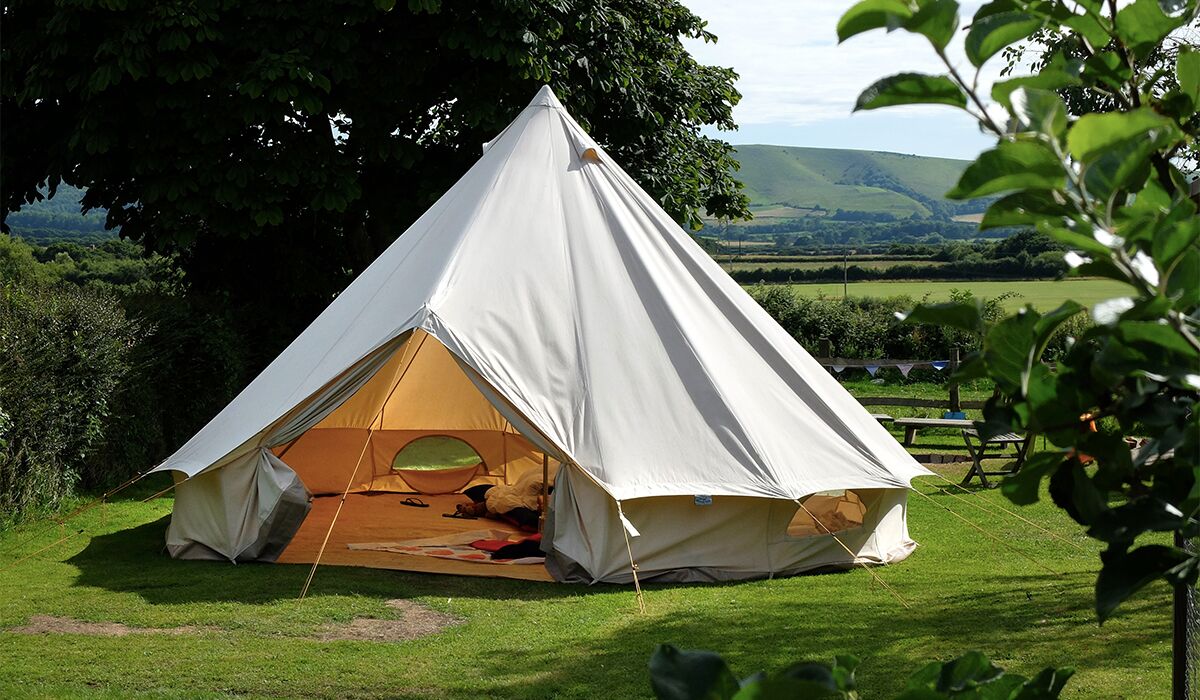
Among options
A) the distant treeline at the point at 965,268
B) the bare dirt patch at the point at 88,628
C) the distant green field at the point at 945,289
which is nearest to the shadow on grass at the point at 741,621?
the bare dirt patch at the point at 88,628

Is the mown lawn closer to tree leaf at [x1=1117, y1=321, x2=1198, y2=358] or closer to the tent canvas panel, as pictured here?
the tent canvas panel

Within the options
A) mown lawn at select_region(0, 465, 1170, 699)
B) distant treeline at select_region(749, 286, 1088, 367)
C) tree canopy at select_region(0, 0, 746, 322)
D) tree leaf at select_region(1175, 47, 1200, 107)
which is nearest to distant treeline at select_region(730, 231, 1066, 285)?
distant treeline at select_region(749, 286, 1088, 367)

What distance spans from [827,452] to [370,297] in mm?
3169

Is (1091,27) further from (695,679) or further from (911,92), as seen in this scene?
(695,679)

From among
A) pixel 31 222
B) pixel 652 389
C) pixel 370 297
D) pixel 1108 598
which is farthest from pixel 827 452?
pixel 31 222

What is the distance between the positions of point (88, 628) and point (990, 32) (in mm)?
6069

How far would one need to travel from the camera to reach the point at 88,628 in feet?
19.6

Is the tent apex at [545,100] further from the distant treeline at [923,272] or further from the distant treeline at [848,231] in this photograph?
the distant treeline at [848,231]

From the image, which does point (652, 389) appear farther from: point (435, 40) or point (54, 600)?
point (435, 40)

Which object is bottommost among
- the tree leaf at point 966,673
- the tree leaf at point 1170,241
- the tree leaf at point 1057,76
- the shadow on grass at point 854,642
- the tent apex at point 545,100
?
the shadow on grass at point 854,642

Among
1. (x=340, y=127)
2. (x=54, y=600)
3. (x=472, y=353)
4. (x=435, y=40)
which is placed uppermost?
(x=435, y=40)

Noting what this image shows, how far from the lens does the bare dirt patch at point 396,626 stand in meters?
5.84

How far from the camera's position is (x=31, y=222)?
287 feet

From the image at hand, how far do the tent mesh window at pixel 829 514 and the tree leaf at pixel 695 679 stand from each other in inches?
262
